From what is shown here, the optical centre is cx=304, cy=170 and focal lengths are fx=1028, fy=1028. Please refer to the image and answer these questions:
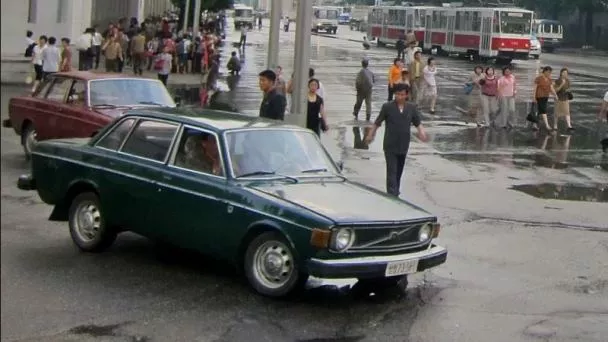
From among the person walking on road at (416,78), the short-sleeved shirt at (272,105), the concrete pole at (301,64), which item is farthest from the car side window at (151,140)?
the person walking on road at (416,78)

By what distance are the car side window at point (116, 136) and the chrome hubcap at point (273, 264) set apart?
198 cm

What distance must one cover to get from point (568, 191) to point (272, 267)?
31.2ft

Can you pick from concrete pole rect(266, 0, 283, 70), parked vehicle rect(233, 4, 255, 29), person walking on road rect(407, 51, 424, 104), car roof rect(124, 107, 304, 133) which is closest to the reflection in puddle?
concrete pole rect(266, 0, 283, 70)

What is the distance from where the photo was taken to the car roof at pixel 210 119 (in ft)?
28.9

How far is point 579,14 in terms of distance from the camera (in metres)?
62.6

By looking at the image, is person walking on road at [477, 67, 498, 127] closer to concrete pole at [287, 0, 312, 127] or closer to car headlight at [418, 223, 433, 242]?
concrete pole at [287, 0, 312, 127]

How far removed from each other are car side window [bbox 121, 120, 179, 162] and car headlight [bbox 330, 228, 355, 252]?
1.96 m

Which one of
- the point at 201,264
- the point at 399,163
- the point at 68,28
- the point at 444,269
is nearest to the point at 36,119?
the point at 399,163

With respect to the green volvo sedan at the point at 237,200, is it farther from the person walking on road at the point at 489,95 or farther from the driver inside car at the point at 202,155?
the person walking on road at the point at 489,95

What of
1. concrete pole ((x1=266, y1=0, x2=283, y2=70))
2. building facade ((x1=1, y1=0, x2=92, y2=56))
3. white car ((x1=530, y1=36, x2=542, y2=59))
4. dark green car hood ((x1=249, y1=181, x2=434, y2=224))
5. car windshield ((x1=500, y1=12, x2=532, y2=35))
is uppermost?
car windshield ((x1=500, y1=12, x2=532, y2=35))

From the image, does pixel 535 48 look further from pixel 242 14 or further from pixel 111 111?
pixel 111 111

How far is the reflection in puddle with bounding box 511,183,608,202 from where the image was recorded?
1568 cm

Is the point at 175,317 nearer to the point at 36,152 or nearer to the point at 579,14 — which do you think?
the point at 36,152

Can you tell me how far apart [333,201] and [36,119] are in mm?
8240
